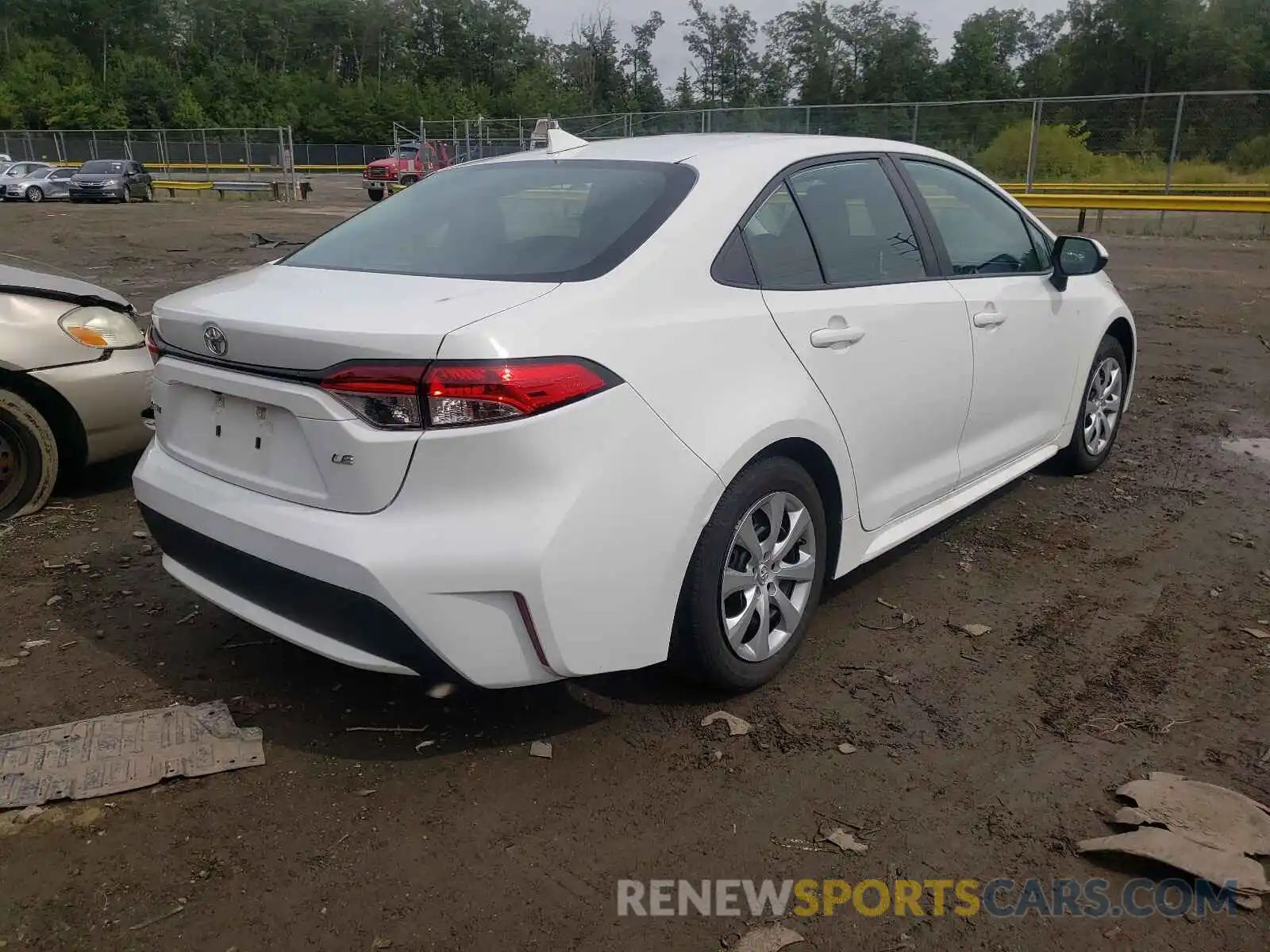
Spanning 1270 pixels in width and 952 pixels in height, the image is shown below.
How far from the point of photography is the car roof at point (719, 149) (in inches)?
131

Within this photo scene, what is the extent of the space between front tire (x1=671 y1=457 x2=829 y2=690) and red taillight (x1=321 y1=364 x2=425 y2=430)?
35.2 inches

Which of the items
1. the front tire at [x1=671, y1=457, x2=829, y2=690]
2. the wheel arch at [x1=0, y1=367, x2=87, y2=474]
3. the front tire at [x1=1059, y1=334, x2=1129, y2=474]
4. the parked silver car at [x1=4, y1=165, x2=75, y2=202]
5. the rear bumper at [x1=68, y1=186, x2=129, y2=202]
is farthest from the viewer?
the parked silver car at [x1=4, y1=165, x2=75, y2=202]

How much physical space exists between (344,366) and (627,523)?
799mm

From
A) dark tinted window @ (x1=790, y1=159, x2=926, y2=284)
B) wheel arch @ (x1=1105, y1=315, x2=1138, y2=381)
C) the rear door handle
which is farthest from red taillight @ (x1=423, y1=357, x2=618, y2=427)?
wheel arch @ (x1=1105, y1=315, x2=1138, y2=381)

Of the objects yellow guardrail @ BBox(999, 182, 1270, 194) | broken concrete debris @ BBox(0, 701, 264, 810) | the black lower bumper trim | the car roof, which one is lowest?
broken concrete debris @ BBox(0, 701, 264, 810)

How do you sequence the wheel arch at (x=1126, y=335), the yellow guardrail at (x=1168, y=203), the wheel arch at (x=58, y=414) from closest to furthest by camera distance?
the wheel arch at (x=58, y=414)
the wheel arch at (x=1126, y=335)
the yellow guardrail at (x=1168, y=203)

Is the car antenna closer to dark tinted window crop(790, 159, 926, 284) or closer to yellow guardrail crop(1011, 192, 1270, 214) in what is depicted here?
dark tinted window crop(790, 159, 926, 284)

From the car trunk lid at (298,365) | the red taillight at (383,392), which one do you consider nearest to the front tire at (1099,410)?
the car trunk lid at (298,365)

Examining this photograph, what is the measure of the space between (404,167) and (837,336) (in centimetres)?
3843

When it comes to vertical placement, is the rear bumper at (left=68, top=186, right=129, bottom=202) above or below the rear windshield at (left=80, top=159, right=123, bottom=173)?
below

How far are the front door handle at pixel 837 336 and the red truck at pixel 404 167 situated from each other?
3558cm

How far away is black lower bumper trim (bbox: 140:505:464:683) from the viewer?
2535 millimetres

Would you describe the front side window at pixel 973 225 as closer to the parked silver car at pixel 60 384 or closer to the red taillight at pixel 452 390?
the red taillight at pixel 452 390

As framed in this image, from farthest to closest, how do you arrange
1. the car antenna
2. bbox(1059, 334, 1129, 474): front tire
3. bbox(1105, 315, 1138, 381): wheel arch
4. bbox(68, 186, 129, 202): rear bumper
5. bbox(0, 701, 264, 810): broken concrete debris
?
1. bbox(68, 186, 129, 202): rear bumper
2. bbox(1105, 315, 1138, 381): wheel arch
3. bbox(1059, 334, 1129, 474): front tire
4. the car antenna
5. bbox(0, 701, 264, 810): broken concrete debris
